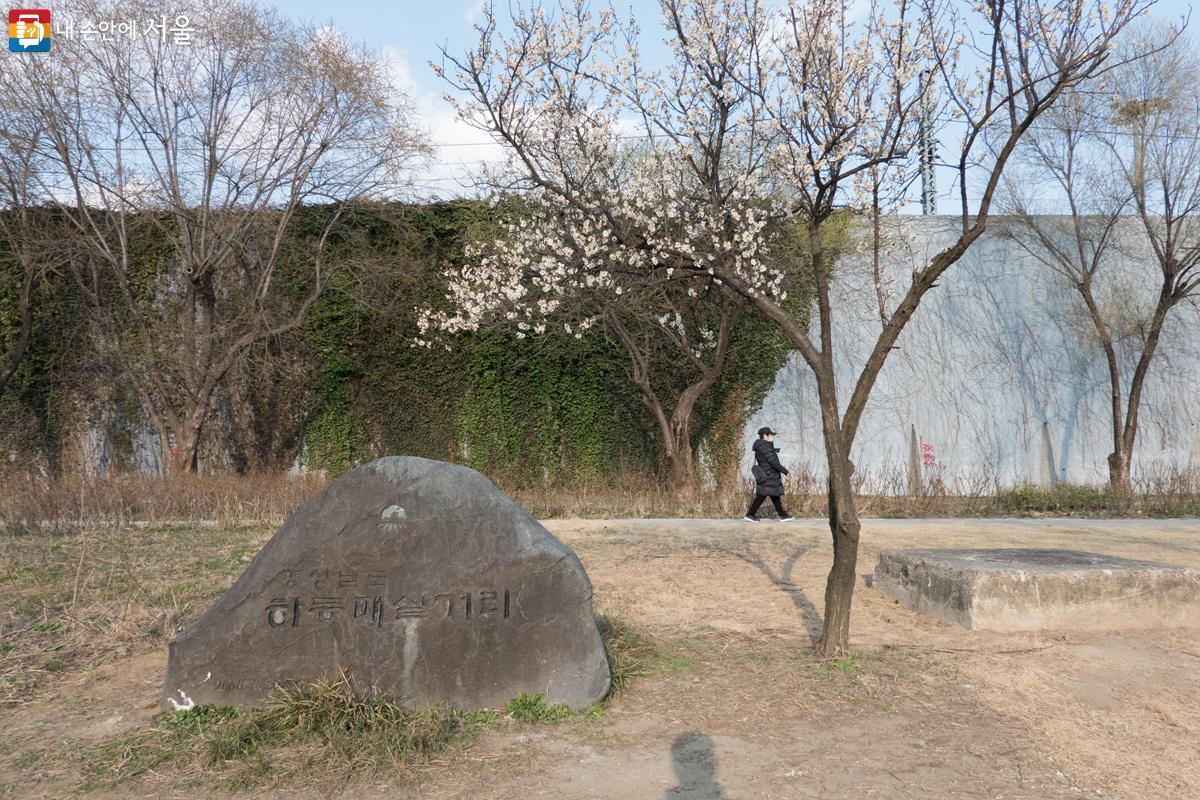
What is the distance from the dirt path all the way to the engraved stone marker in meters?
0.35

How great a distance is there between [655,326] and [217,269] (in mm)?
7575

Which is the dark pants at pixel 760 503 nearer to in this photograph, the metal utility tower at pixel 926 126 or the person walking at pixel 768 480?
the person walking at pixel 768 480

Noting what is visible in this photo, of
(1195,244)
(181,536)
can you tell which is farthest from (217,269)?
(1195,244)

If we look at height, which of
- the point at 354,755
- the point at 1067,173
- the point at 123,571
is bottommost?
the point at 354,755

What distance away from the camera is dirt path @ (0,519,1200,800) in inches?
154

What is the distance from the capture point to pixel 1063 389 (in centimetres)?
1709

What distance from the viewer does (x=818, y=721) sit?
4.61 metres

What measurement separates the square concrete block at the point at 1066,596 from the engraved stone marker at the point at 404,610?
9.57 ft

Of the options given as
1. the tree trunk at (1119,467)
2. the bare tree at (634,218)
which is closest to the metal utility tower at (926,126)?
the bare tree at (634,218)

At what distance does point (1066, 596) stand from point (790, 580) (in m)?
2.22

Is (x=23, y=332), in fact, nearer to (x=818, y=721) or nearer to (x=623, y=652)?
(x=623, y=652)

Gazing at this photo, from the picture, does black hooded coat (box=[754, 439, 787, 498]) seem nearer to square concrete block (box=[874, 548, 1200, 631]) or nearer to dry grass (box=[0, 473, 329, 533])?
square concrete block (box=[874, 548, 1200, 631])

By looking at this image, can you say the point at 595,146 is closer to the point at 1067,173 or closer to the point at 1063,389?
the point at 1067,173

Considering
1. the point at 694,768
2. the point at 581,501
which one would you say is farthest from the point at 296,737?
the point at 581,501
